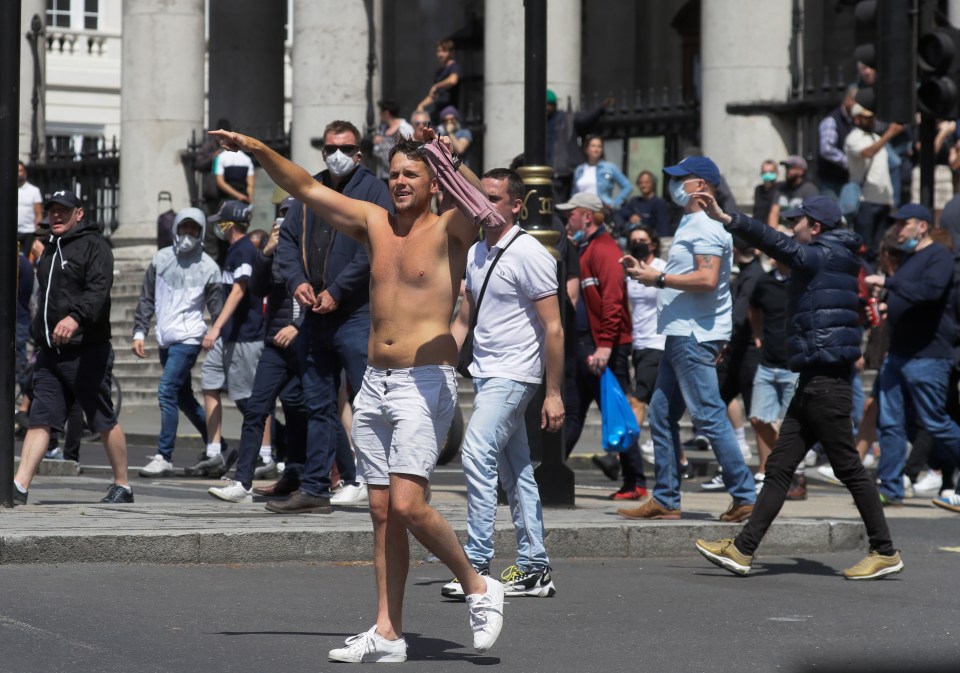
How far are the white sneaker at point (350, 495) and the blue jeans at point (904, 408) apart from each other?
11.5ft

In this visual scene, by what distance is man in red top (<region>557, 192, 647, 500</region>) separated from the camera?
12.2 meters

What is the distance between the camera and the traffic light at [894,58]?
42.0 feet

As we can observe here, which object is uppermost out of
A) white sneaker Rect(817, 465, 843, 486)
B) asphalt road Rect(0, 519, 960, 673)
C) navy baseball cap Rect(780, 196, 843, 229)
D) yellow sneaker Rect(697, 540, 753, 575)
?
navy baseball cap Rect(780, 196, 843, 229)

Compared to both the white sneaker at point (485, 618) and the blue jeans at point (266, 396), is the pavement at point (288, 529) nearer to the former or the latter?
the blue jeans at point (266, 396)

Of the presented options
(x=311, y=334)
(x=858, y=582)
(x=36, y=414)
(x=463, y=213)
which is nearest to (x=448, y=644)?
(x=463, y=213)

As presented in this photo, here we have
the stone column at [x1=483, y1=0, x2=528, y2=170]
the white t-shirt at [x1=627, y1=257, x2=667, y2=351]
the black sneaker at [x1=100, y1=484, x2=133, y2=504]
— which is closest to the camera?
the black sneaker at [x1=100, y1=484, x2=133, y2=504]

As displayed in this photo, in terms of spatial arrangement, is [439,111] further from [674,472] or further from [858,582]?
[858,582]

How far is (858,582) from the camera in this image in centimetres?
912

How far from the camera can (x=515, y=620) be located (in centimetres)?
766

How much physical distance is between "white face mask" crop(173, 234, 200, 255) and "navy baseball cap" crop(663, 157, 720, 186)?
5.03m

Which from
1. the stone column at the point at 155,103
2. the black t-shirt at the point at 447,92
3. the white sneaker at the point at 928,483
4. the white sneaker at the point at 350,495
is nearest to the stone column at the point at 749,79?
the black t-shirt at the point at 447,92

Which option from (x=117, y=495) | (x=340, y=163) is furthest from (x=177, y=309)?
(x=340, y=163)

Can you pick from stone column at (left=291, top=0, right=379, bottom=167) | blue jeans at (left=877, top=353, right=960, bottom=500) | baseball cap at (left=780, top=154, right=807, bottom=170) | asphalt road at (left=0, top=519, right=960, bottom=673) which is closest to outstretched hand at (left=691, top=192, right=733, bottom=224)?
asphalt road at (left=0, top=519, right=960, bottom=673)

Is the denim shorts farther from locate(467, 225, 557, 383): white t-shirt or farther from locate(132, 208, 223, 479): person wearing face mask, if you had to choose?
locate(467, 225, 557, 383): white t-shirt
